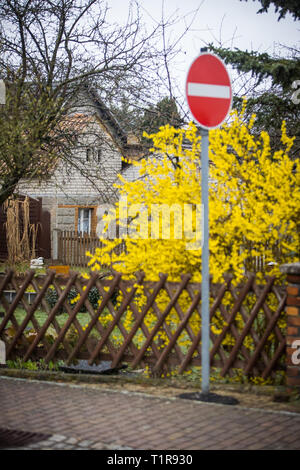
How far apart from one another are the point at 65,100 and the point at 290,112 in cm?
463

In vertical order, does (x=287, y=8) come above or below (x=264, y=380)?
above

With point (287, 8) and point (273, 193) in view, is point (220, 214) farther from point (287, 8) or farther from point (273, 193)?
point (287, 8)

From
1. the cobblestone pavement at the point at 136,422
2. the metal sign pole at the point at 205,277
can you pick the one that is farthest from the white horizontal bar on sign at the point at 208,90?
the cobblestone pavement at the point at 136,422

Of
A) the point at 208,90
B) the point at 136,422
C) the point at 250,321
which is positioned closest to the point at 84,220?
the point at 250,321

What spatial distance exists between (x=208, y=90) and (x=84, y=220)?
2343 centimetres

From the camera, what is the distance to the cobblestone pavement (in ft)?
15.1

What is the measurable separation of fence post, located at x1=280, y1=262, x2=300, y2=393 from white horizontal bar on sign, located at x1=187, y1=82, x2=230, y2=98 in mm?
1766

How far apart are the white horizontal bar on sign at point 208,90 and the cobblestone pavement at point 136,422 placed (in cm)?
291

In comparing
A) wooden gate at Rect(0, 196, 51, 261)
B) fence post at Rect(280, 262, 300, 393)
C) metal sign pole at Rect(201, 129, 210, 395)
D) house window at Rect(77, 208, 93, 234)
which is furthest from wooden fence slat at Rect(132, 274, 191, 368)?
house window at Rect(77, 208, 93, 234)

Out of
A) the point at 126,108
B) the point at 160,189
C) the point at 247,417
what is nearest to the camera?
the point at 247,417

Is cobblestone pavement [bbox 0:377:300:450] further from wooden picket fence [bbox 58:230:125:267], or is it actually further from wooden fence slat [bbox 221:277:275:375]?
wooden picket fence [bbox 58:230:125:267]

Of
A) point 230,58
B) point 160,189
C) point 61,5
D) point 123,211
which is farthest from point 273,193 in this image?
point 61,5

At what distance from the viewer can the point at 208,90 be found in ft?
19.8

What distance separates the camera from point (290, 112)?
12969 millimetres
